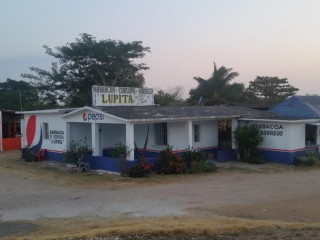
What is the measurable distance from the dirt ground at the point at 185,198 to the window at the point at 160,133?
464 centimetres

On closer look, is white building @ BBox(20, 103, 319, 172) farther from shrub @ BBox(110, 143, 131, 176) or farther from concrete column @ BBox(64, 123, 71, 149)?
shrub @ BBox(110, 143, 131, 176)

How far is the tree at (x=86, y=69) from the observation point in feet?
143

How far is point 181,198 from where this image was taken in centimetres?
1309

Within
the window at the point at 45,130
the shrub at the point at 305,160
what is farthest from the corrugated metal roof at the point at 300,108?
the window at the point at 45,130

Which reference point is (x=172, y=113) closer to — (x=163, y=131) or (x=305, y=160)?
(x=163, y=131)

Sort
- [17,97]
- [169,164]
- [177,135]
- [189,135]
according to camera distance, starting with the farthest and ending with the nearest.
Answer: [17,97]
[177,135]
[189,135]
[169,164]

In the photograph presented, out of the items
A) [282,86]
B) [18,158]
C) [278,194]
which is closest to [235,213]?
[278,194]

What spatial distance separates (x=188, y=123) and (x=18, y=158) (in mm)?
11690

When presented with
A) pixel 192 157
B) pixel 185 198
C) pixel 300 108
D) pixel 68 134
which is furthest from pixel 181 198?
pixel 300 108

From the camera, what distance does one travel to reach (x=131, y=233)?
7.63m

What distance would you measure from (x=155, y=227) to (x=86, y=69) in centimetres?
3792

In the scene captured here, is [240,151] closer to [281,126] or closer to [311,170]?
[281,126]

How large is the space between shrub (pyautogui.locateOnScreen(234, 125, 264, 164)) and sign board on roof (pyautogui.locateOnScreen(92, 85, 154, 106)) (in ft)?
17.3

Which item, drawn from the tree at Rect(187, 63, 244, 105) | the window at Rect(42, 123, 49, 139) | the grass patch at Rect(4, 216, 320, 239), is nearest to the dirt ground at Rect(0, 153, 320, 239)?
the grass patch at Rect(4, 216, 320, 239)
